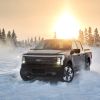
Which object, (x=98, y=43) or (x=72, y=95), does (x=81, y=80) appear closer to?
(x=72, y=95)

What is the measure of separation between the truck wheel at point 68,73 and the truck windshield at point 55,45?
108cm

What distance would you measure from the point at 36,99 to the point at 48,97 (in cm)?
53

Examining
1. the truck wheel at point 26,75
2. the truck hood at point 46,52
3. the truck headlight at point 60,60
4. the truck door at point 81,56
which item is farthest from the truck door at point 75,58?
the truck wheel at point 26,75

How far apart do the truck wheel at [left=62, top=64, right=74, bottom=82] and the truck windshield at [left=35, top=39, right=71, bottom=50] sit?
1.08 meters

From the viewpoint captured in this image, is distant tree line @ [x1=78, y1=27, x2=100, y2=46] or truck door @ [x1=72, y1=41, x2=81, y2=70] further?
distant tree line @ [x1=78, y1=27, x2=100, y2=46]

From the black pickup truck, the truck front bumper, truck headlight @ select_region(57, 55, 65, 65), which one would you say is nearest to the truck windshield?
the black pickup truck

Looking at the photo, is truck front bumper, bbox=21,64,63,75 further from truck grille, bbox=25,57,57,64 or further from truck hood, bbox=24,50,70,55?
truck hood, bbox=24,50,70,55

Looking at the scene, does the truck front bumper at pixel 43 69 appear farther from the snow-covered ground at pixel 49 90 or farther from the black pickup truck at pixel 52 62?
the snow-covered ground at pixel 49 90

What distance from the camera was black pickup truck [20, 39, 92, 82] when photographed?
1423 centimetres

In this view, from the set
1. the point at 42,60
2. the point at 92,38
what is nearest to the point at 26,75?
the point at 42,60

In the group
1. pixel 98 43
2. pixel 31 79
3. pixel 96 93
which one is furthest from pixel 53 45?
pixel 98 43

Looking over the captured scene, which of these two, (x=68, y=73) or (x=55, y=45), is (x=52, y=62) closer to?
(x=68, y=73)

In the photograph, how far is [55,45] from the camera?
15836 millimetres

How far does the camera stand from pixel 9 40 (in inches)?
5123
